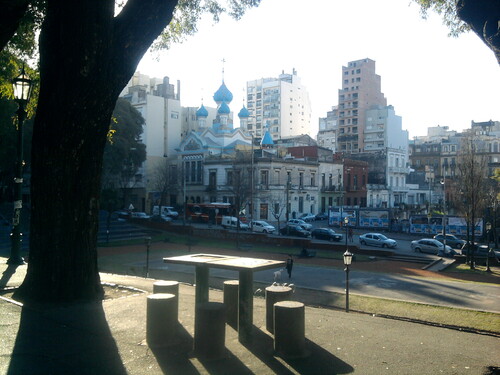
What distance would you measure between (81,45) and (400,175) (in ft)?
237

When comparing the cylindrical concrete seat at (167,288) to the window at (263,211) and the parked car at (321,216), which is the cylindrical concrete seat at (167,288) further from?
the parked car at (321,216)

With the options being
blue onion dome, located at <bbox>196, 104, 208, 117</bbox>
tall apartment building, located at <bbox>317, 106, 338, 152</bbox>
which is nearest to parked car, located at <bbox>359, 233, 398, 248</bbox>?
blue onion dome, located at <bbox>196, 104, 208, 117</bbox>

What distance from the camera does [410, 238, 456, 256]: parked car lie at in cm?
3604

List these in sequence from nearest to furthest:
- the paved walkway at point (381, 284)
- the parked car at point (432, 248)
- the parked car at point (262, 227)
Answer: the paved walkway at point (381, 284) → the parked car at point (432, 248) → the parked car at point (262, 227)

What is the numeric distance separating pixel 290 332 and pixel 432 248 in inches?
1287

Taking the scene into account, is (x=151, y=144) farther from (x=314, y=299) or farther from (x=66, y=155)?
(x=66, y=155)

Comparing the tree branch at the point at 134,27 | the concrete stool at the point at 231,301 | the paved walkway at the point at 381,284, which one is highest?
the tree branch at the point at 134,27

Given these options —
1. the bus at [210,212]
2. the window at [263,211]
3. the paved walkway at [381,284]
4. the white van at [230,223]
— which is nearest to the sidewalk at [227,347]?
the paved walkway at [381,284]

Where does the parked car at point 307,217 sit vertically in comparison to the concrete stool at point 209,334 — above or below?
below

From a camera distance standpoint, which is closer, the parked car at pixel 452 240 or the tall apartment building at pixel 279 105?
the parked car at pixel 452 240

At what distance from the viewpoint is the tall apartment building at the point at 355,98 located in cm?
9250

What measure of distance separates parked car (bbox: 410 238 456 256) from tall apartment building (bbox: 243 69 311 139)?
79395mm

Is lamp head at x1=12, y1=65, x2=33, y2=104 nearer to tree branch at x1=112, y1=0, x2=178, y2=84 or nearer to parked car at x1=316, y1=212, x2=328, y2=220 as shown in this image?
tree branch at x1=112, y1=0, x2=178, y2=84

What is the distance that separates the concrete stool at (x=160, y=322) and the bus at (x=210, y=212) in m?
46.6
